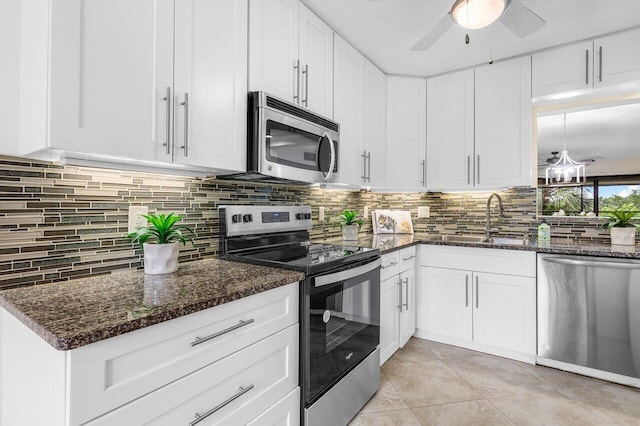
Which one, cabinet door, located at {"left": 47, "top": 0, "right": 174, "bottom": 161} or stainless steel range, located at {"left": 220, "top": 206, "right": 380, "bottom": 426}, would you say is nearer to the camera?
cabinet door, located at {"left": 47, "top": 0, "right": 174, "bottom": 161}

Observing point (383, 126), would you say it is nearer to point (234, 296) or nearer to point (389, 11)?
point (389, 11)

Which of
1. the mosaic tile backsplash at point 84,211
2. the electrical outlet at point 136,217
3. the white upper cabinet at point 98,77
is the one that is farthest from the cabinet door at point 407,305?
the white upper cabinet at point 98,77

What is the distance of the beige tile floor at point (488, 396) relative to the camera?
1.82 metres

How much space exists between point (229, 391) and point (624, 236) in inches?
113

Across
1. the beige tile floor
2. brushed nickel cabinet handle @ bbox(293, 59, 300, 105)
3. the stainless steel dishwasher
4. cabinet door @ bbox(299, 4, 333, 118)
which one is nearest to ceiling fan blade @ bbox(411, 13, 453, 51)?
cabinet door @ bbox(299, 4, 333, 118)

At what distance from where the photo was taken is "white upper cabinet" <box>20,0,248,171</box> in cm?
100

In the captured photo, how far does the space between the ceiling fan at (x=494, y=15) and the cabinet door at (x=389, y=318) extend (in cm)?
159

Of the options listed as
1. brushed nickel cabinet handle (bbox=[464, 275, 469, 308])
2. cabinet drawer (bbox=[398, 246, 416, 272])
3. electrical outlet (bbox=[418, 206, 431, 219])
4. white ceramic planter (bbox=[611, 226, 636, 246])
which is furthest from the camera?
electrical outlet (bbox=[418, 206, 431, 219])

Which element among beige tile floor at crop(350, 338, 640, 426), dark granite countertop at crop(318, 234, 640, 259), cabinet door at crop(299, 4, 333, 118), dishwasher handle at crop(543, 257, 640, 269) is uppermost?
cabinet door at crop(299, 4, 333, 118)

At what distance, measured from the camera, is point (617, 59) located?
2.37 metres

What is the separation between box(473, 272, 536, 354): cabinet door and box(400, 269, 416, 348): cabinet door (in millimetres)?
480

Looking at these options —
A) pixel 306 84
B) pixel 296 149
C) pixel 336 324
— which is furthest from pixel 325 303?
pixel 306 84

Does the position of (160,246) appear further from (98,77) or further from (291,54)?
(291,54)

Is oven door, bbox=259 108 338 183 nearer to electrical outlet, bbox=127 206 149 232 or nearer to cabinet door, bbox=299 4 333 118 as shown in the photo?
cabinet door, bbox=299 4 333 118
